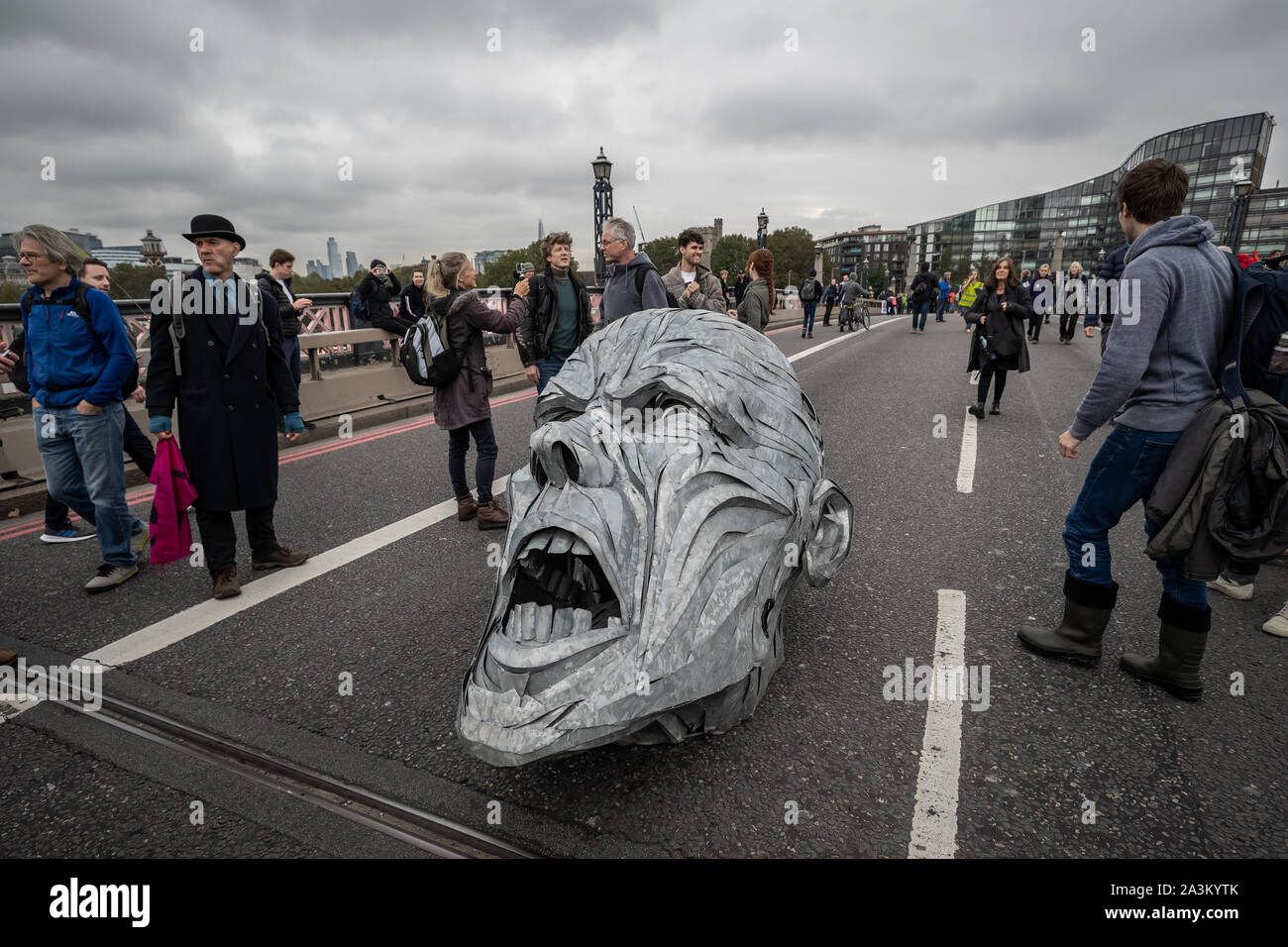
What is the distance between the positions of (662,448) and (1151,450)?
6.88 feet

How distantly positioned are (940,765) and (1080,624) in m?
1.17

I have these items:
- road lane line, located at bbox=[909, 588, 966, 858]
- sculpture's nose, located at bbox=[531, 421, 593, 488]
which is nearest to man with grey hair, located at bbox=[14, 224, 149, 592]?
sculpture's nose, located at bbox=[531, 421, 593, 488]

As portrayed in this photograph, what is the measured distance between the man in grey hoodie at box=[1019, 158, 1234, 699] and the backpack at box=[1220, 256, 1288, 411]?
0.14 ft

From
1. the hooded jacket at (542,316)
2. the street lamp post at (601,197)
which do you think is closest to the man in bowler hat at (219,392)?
the hooded jacket at (542,316)

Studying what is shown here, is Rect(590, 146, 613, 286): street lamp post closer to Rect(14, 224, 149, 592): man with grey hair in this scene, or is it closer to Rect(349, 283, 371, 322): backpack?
Rect(349, 283, 371, 322): backpack

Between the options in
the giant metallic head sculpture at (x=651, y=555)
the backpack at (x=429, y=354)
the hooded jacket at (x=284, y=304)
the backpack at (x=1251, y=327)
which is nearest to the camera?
the giant metallic head sculpture at (x=651, y=555)

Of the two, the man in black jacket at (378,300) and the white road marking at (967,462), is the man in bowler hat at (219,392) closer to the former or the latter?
the white road marking at (967,462)

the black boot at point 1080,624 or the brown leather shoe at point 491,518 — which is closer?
the black boot at point 1080,624

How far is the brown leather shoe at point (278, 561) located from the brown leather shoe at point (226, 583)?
32cm

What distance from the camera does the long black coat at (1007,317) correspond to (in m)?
7.90

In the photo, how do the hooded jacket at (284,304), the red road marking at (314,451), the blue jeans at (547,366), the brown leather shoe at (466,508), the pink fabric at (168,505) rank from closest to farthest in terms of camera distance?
1. the pink fabric at (168,505)
2. the brown leather shoe at (466,508)
3. the red road marking at (314,451)
4. the blue jeans at (547,366)
5. the hooded jacket at (284,304)
